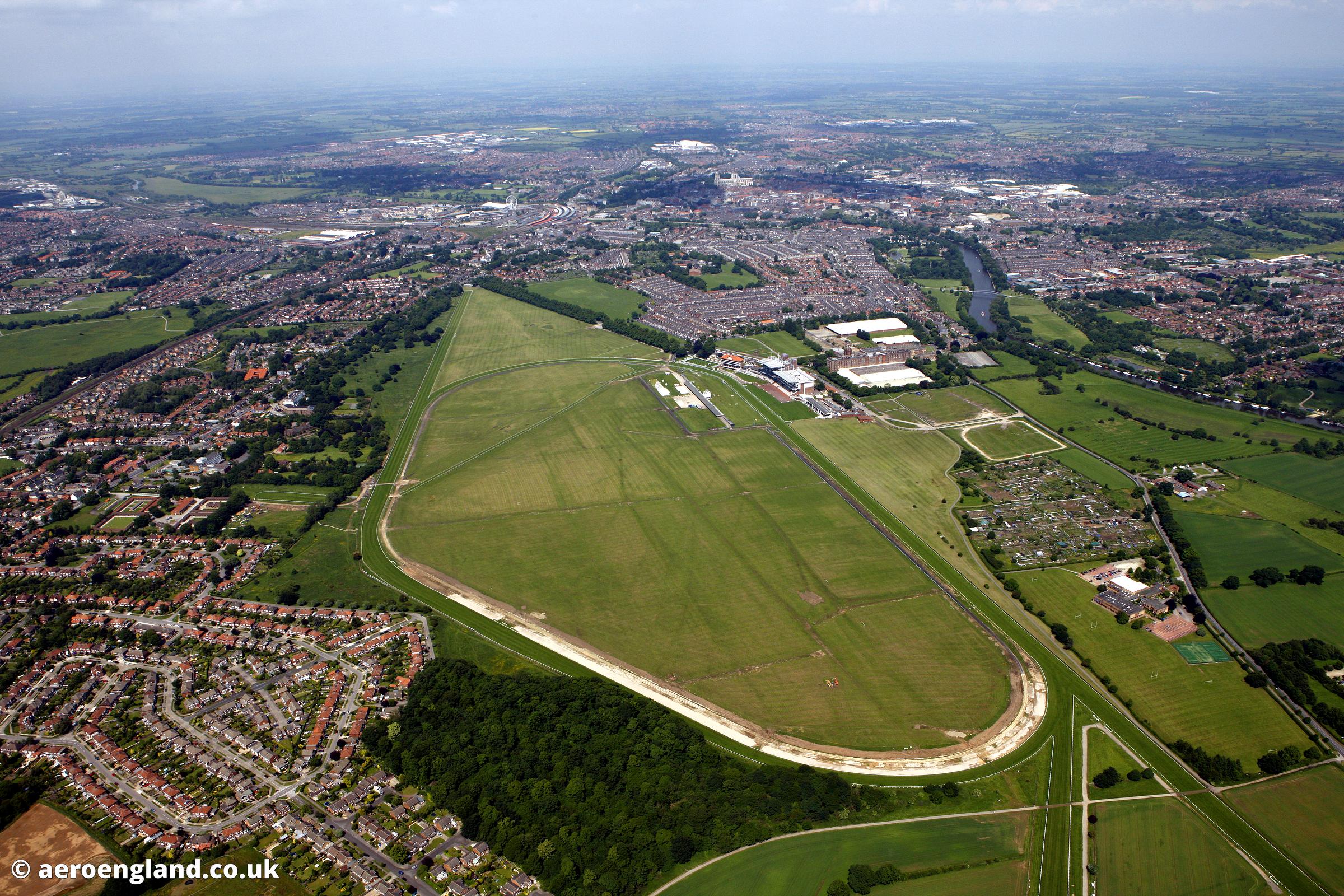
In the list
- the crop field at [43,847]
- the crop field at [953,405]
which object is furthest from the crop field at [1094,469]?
the crop field at [43,847]

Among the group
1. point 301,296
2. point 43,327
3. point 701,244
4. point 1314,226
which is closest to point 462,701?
point 301,296

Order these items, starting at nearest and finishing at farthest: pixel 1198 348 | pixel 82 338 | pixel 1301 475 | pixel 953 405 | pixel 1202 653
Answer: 1. pixel 1202 653
2. pixel 1301 475
3. pixel 953 405
4. pixel 1198 348
5. pixel 82 338

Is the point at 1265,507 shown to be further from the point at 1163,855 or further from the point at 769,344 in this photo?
the point at 769,344

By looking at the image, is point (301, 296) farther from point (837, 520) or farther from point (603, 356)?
point (837, 520)

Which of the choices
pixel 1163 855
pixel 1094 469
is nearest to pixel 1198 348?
pixel 1094 469

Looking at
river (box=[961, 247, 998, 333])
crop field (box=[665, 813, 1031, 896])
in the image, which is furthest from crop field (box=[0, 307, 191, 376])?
river (box=[961, 247, 998, 333])

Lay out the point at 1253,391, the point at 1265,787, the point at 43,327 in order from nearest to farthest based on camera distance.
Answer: the point at 1265,787 < the point at 1253,391 < the point at 43,327

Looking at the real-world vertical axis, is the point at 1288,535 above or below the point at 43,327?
below
